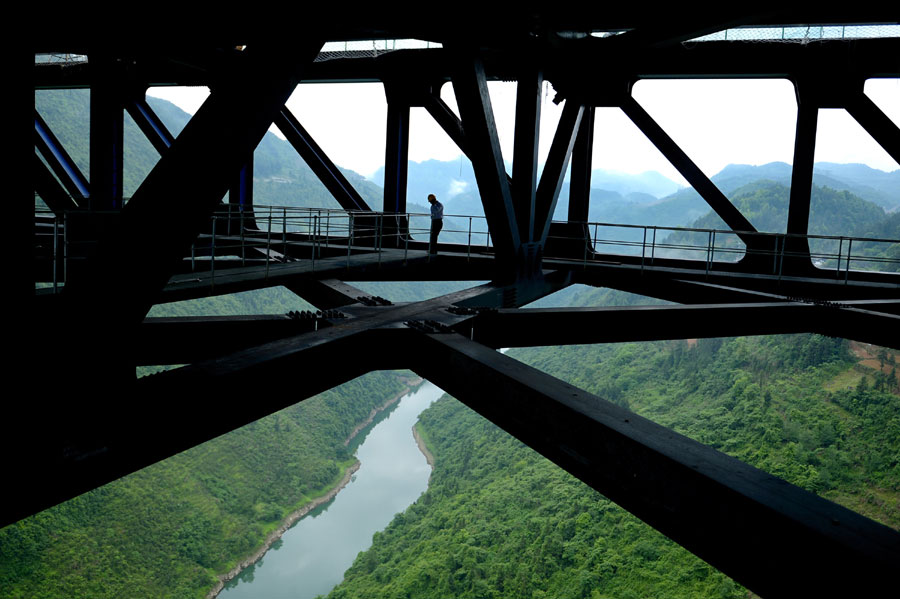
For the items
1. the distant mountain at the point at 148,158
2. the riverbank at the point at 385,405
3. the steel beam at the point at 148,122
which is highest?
the distant mountain at the point at 148,158

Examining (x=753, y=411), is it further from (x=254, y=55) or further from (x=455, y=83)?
(x=254, y=55)

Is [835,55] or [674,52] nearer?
[835,55]

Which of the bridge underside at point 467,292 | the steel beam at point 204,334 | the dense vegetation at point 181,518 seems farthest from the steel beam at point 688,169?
the dense vegetation at point 181,518

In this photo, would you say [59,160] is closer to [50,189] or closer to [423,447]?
[50,189]

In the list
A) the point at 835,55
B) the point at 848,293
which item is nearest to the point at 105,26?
the point at 835,55

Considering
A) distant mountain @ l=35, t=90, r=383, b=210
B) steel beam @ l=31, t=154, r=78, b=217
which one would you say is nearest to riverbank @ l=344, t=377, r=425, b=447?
distant mountain @ l=35, t=90, r=383, b=210

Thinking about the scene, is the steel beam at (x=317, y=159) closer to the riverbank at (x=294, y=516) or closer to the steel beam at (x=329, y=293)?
the steel beam at (x=329, y=293)
